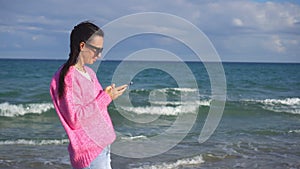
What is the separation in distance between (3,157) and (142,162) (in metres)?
2.72

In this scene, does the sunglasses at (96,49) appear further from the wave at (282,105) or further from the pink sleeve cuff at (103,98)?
the wave at (282,105)

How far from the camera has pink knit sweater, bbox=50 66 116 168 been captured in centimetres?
232

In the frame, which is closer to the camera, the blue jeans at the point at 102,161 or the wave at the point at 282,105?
the blue jeans at the point at 102,161

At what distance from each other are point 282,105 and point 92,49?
1858 cm

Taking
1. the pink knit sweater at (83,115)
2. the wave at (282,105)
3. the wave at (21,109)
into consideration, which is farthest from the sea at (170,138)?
the pink knit sweater at (83,115)

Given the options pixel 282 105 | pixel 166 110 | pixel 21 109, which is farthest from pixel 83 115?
pixel 282 105

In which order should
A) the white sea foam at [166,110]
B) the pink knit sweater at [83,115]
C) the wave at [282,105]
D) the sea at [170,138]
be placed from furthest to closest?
the wave at [282,105] → the white sea foam at [166,110] → the sea at [170,138] → the pink knit sweater at [83,115]

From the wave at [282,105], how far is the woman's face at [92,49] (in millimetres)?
15697

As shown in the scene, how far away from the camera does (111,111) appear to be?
14.4m

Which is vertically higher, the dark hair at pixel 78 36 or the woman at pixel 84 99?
the dark hair at pixel 78 36

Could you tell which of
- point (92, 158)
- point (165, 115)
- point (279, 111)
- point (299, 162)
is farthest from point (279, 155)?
point (279, 111)

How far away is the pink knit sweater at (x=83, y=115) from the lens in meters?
2.32

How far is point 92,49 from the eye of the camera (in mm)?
2428

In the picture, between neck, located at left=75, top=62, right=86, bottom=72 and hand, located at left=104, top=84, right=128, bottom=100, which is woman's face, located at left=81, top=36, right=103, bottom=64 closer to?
neck, located at left=75, top=62, right=86, bottom=72
